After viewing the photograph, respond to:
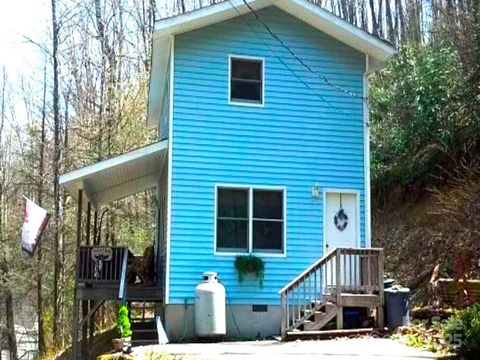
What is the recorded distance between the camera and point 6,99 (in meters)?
29.4

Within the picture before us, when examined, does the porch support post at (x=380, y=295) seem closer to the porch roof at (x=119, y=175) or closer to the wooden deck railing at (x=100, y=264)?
the porch roof at (x=119, y=175)

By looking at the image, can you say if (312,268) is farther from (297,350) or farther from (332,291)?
(297,350)

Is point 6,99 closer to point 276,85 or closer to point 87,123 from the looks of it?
point 87,123

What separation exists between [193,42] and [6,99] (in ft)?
63.9

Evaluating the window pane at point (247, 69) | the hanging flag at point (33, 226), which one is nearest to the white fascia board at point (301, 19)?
the window pane at point (247, 69)

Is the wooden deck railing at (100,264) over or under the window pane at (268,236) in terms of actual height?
under

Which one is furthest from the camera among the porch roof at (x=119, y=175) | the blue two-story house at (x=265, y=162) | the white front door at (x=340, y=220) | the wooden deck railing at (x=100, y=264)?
the white front door at (x=340, y=220)

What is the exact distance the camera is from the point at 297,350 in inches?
373

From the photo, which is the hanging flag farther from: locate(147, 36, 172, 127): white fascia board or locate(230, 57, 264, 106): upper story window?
locate(230, 57, 264, 106): upper story window

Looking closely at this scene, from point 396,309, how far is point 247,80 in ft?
17.9

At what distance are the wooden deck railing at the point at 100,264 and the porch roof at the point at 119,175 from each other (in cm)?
138

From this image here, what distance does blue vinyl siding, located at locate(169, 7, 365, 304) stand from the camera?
480 inches

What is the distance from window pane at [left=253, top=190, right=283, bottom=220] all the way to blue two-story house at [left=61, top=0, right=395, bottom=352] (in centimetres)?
2

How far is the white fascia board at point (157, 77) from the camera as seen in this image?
1301 centimetres
